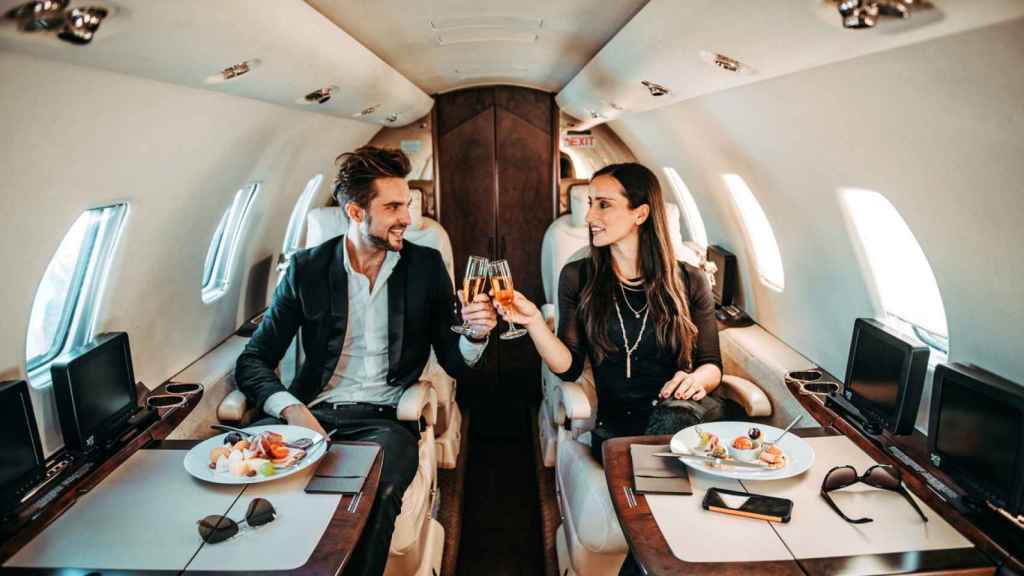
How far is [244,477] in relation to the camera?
2.28 meters

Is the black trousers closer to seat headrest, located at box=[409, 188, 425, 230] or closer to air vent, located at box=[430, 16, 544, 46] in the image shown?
seat headrest, located at box=[409, 188, 425, 230]

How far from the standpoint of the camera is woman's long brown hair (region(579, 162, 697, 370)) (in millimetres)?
3299

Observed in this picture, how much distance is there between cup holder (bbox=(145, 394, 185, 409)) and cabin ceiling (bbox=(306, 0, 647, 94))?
5.52 feet

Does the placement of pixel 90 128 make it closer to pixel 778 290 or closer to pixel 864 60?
pixel 864 60

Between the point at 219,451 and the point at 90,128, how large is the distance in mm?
1095

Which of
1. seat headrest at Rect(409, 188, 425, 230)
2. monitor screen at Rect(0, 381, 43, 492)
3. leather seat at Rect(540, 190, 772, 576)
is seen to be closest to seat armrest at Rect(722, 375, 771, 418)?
leather seat at Rect(540, 190, 772, 576)

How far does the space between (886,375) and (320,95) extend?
103 inches

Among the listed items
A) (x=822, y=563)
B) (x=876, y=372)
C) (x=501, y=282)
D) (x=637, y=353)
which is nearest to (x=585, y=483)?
(x=637, y=353)

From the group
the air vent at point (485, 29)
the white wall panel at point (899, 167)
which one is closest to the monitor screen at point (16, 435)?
the air vent at point (485, 29)

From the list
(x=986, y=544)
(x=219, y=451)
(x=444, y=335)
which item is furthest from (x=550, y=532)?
(x=986, y=544)

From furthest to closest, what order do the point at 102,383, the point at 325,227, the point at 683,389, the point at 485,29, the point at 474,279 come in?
the point at 325,227, the point at 485,29, the point at 683,389, the point at 474,279, the point at 102,383

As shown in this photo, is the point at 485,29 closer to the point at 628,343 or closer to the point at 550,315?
the point at 628,343

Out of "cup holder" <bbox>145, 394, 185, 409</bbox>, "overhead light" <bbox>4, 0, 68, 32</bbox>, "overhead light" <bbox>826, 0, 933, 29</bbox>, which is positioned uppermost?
"overhead light" <bbox>4, 0, 68, 32</bbox>

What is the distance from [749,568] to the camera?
1899 mm
